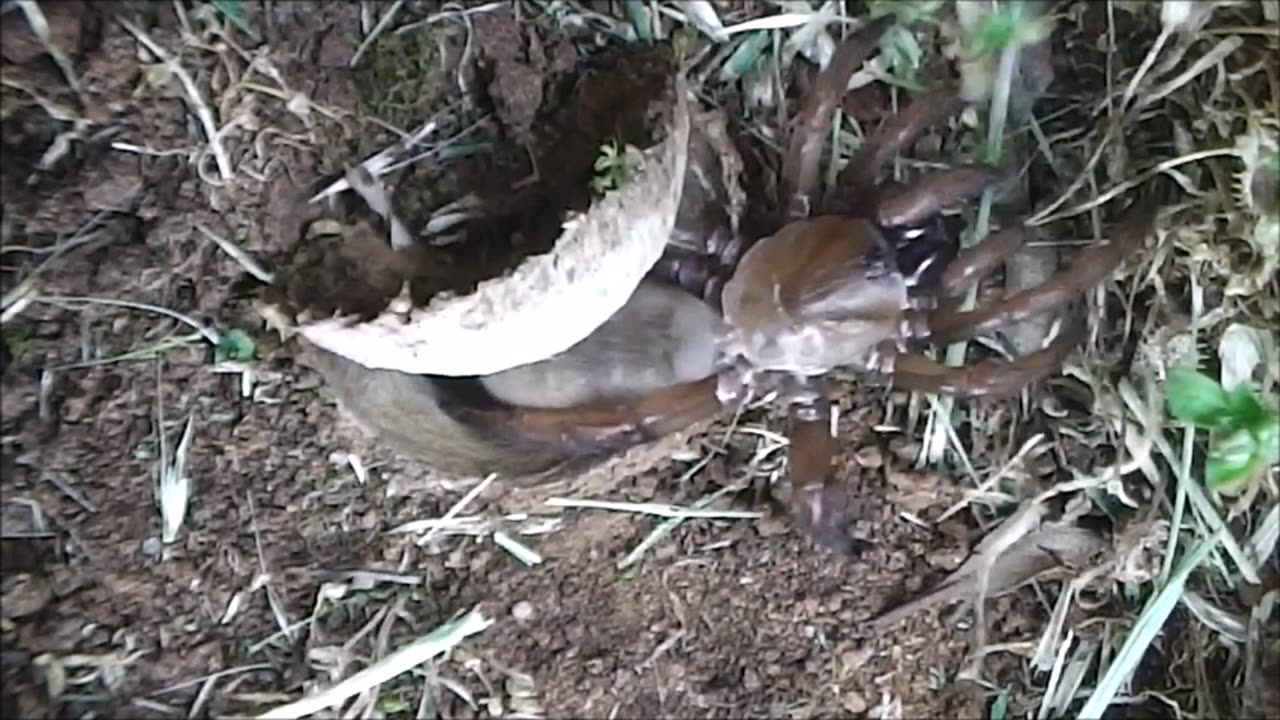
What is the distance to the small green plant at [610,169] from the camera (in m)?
1.42

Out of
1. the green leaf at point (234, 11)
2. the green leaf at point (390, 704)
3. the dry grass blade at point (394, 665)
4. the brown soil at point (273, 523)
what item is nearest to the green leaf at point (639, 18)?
the brown soil at point (273, 523)

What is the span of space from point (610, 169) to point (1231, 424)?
59 cm

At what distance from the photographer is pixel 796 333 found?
1654 millimetres

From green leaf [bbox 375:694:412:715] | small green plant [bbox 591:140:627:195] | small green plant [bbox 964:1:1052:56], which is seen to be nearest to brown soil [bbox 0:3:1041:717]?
green leaf [bbox 375:694:412:715]

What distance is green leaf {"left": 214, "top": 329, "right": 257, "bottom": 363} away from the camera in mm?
1489

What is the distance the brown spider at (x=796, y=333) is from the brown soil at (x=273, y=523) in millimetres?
48

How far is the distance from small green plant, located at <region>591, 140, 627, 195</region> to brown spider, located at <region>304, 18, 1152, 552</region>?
208 mm

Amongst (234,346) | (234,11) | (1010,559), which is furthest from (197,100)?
(1010,559)

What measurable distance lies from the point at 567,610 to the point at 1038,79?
712mm

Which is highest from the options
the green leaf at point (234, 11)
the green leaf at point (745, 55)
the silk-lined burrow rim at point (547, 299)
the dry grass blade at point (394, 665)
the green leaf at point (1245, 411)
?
the green leaf at point (234, 11)

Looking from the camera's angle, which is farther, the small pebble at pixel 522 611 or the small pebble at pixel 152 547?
the small pebble at pixel 522 611

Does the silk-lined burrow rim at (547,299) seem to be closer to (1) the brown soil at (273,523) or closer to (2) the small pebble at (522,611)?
(1) the brown soil at (273,523)

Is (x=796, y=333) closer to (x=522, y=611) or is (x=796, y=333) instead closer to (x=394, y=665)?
(x=522, y=611)

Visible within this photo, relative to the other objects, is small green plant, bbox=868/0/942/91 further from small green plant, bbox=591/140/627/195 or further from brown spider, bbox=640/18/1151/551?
small green plant, bbox=591/140/627/195
